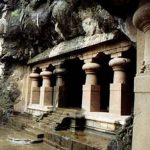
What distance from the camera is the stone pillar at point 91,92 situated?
8211 mm

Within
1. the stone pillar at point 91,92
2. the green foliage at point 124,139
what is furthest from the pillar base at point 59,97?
the green foliage at point 124,139

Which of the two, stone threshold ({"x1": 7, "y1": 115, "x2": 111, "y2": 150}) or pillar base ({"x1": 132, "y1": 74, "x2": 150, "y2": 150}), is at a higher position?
Answer: pillar base ({"x1": 132, "y1": 74, "x2": 150, "y2": 150})

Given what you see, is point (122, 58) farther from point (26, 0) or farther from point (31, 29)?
point (26, 0)

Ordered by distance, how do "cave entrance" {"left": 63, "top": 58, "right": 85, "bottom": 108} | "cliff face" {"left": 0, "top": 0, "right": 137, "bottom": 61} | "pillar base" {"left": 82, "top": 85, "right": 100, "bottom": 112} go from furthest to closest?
"cave entrance" {"left": 63, "top": 58, "right": 85, "bottom": 108} → "pillar base" {"left": 82, "top": 85, "right": 100, "bottom": 112} → "cliff face" {"left": 0, "top": 0, "right": 137, "bottom": 61}

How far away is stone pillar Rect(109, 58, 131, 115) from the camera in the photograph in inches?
280

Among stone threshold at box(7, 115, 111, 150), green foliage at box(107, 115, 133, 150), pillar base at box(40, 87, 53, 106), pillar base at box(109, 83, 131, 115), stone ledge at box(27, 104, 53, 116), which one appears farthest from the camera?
pillar base at box(40, 87, 53, 106)

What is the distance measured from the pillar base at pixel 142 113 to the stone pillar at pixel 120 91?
13.3ft

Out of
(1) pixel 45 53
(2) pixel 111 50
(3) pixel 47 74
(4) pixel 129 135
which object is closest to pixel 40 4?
(1) pixel 45 53

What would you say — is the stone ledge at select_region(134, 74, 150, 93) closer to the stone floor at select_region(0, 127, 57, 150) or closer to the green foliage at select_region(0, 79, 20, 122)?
the stone floor at select_region(0, 127, 57, 150)

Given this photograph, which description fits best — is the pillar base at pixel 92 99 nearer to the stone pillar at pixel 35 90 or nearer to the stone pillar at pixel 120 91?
the stone pillar at pixel 120 91

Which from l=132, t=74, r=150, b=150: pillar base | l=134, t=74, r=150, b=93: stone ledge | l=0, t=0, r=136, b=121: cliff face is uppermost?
l=0, t=0, r=136, b=121: cliff face

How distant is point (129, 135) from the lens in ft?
13.1

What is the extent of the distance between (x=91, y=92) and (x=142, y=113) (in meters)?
5.24

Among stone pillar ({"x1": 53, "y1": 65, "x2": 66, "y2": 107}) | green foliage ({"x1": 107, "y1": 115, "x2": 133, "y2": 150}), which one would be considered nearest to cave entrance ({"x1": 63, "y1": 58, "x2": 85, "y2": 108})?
stone pillar ({"x1": 53, "y1": 65, "x2": 66, "y2": 107})
